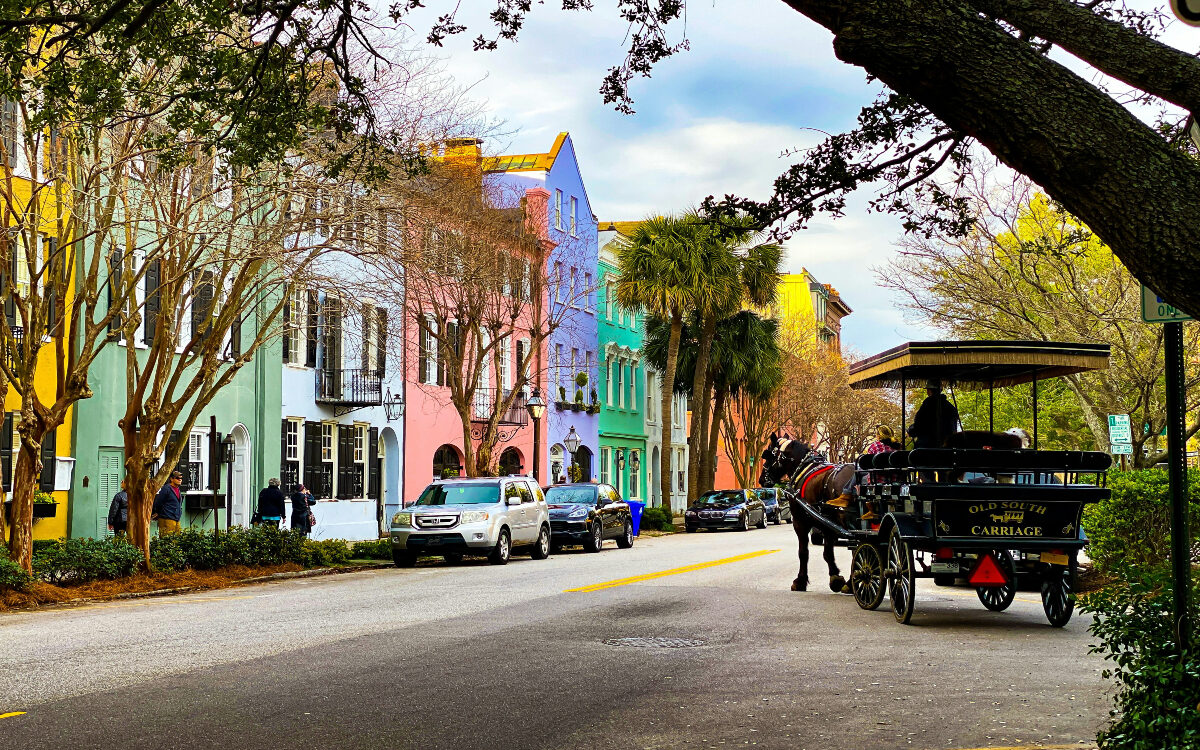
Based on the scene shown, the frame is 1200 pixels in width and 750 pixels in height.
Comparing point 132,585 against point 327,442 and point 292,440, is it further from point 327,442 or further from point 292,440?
point 327,442

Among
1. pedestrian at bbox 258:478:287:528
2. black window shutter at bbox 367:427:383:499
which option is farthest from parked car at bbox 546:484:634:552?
black window shutter at bbox 367:427:383:499

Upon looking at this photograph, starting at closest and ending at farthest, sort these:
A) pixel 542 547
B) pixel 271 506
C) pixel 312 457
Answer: pixel 542 547
pixel 271 506
pixel 312 457

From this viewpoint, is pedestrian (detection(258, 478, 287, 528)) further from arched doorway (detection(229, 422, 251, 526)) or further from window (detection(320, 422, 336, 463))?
window (detection(320, 422, 336, 463))

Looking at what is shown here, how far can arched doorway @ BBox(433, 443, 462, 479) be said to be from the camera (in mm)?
42375

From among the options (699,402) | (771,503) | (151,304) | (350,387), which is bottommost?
(771,503)

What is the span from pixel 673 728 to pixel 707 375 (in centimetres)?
4683

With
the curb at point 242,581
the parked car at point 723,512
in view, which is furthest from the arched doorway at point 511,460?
the curb at point 242,581

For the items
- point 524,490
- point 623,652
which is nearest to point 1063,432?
A: point 524,490

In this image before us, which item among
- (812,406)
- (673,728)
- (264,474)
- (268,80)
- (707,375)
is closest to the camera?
(673,728)

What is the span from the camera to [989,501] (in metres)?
13.1

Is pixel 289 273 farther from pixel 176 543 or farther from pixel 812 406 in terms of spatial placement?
pixel 812 406

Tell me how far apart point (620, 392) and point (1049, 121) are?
57201 mm

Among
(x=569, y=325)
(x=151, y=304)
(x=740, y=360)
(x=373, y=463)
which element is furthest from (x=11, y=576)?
(x=740, y=360)

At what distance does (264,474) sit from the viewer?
32.8 metres
